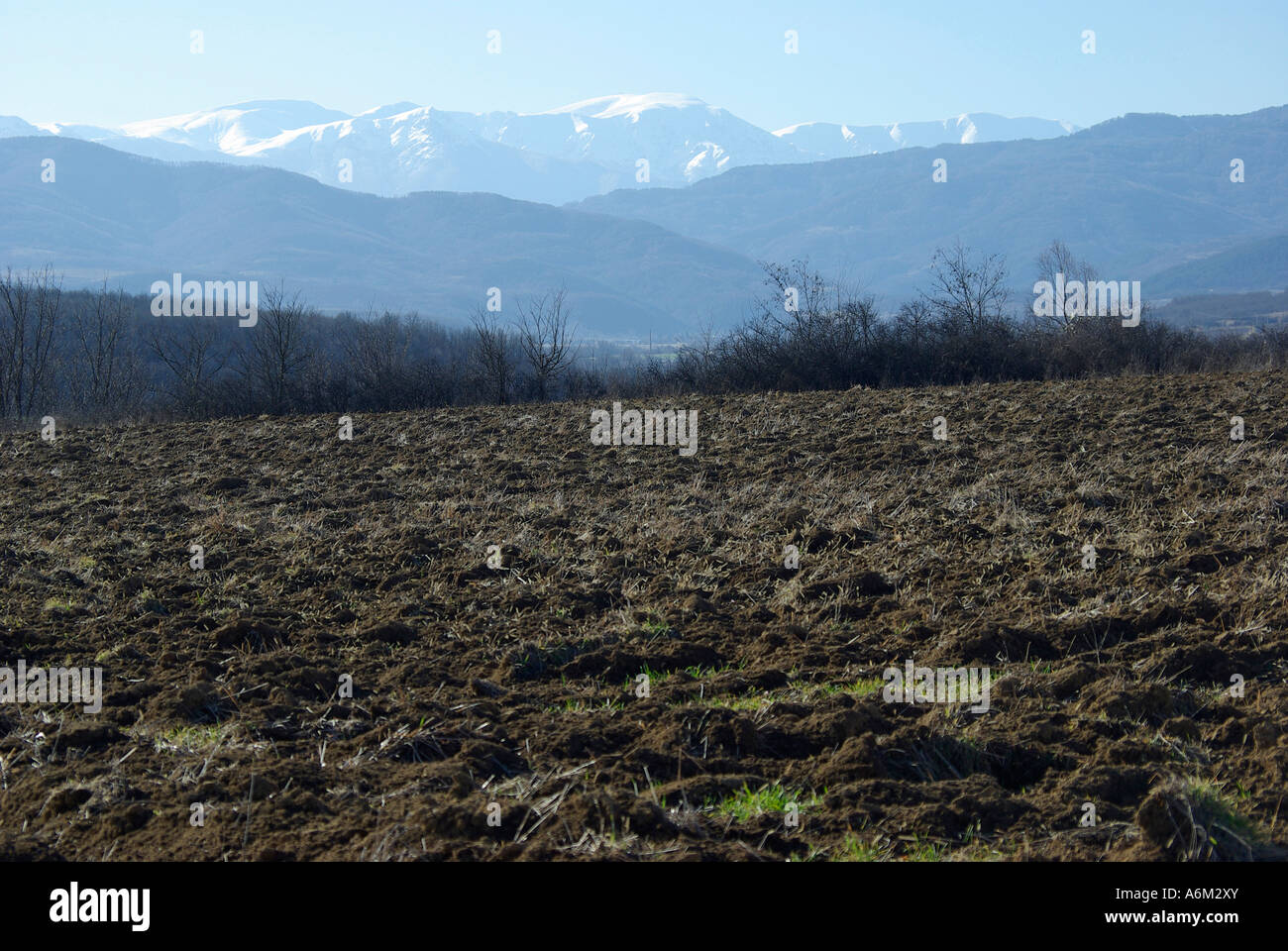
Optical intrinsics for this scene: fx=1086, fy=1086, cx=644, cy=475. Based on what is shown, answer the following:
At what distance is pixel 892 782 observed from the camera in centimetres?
414

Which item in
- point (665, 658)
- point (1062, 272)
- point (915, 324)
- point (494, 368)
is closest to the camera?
point (665, 658)

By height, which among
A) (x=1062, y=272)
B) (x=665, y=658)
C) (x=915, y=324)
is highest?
(x=1062, y=272)

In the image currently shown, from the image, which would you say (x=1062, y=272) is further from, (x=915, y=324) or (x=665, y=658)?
(x=665, y=658)

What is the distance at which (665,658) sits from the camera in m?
5.76

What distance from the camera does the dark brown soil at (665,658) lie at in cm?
388

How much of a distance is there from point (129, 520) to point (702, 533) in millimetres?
5253

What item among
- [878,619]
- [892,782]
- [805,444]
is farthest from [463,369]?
[892,782]

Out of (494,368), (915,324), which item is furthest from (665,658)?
(915,324)

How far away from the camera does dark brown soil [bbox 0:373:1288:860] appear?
12.7 feet

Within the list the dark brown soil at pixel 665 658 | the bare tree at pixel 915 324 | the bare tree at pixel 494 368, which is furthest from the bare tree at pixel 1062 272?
the dark brown soil at pixel 665 658

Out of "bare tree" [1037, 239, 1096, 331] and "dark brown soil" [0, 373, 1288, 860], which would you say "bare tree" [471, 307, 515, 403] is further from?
"bare tree" [1037, 239, 1096, 331]

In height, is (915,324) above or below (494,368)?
above

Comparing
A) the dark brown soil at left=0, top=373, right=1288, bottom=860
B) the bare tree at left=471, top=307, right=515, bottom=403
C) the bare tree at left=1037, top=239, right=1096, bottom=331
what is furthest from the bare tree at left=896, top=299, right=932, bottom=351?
the dark brown soil at left=0, top=373, right=1288, bottom=860
